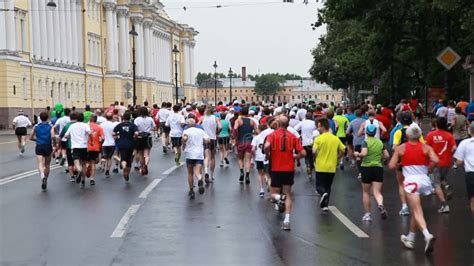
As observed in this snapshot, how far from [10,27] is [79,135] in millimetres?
44606

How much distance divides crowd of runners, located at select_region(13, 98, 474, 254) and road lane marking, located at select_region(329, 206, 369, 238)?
28cm

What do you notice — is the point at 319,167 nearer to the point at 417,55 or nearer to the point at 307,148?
the point at 307,148

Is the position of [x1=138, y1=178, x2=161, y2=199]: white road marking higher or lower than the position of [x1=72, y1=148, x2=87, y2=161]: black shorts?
lower

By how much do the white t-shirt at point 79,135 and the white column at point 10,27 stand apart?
43750 millimetres

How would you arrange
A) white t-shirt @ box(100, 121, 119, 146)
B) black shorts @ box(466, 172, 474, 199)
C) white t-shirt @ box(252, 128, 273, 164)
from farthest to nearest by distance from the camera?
1. white t-shirt @ box(100, 121, 119, 146)
2. white t-shirt @ box(252, 128, 273, 164)
3. black shorts @ box(466, 172, 474, 199)

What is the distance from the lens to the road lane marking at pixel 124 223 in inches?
480

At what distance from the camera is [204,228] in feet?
41.8

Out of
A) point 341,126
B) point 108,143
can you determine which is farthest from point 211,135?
point 341,126

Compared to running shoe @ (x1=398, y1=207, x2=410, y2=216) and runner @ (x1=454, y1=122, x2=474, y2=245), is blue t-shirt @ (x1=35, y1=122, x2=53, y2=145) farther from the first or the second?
runner @ (x1=454, y1=122, x2=474, y2=245)

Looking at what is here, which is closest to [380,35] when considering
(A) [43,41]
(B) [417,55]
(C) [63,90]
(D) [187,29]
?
(B) [417,55]

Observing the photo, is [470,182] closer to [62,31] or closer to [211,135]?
[211,135]

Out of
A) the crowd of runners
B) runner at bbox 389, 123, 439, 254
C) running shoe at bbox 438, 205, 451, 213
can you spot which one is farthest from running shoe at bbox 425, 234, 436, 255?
running shoe at bbox 438, 205, 451, 213

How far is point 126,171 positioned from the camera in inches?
795

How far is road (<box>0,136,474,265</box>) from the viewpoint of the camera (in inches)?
→ 406
